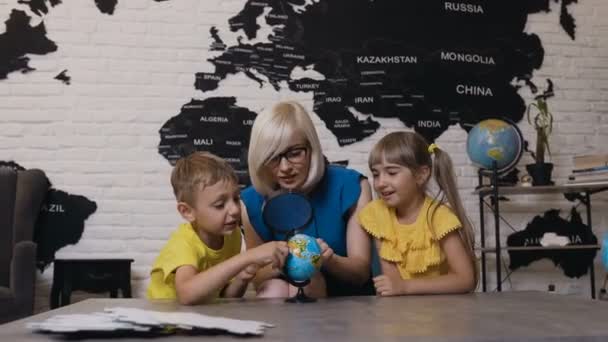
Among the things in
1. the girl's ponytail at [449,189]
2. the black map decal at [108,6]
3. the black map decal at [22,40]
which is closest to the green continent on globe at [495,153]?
the girl's ponytail at [449,189]

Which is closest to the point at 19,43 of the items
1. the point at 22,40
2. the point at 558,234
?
the point at 22,40

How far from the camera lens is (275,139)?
6.05 feet

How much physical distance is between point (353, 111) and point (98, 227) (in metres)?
1.53

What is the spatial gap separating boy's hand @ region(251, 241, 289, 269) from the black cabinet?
183 centimetres

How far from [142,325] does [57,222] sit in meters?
2.70

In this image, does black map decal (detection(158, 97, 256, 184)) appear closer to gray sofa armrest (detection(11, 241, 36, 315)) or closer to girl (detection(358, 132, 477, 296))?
gray sofa armrest (detection(11, 241, 36, 315))

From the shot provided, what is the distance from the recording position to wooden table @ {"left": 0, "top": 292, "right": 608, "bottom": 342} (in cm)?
86

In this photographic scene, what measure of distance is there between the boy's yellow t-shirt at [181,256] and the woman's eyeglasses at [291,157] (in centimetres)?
23

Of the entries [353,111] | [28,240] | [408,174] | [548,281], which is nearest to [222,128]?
[353,111]

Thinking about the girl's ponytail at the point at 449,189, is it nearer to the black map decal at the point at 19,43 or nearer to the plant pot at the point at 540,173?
the plant pot at the point at 540,173

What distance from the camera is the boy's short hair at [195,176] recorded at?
1760 millimetres

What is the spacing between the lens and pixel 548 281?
3668 millimetres

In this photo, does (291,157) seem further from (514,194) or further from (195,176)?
(514,194)

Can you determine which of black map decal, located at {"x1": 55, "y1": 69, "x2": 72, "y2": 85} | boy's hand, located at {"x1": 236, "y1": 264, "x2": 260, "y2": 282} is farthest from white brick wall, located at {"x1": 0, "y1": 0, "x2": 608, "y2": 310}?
boy's hand, located at {"x1": 236, "y1": 264, "x2": 260, "y2": 282}
